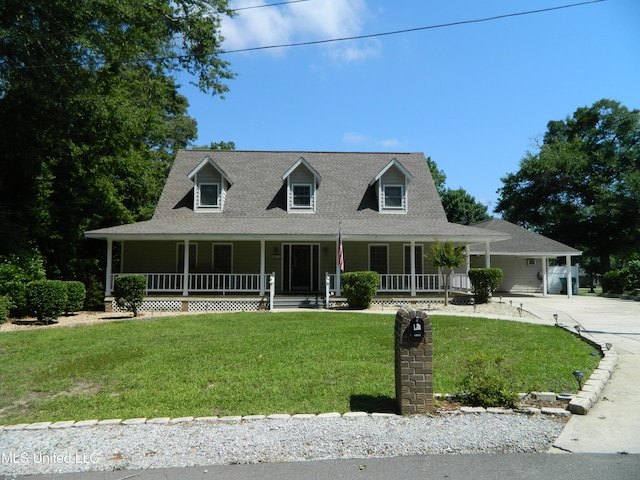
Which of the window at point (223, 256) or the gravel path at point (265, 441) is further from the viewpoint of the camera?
the window at point (223, 256)

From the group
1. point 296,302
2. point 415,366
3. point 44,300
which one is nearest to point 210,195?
point 296,302

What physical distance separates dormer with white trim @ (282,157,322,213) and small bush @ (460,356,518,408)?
14996 millimetres

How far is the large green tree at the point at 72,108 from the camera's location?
1576 cm

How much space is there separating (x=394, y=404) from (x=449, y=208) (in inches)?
1480

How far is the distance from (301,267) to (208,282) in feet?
13.6

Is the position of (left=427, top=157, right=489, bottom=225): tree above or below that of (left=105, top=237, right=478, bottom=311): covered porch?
above

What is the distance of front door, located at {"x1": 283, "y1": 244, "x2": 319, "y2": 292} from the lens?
782 inches

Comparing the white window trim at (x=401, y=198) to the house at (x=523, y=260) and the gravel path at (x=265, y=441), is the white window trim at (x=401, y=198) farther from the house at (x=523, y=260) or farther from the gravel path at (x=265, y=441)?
the gravel path at (x=265, y=441)

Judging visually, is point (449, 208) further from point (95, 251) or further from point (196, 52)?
point (95, 251)

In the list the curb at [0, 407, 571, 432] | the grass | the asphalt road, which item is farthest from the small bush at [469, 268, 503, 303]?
the asphalt road

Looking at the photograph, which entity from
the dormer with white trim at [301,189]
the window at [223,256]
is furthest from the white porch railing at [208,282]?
the dormer with white trim at [301,189]

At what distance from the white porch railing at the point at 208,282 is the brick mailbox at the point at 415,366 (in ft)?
41.4

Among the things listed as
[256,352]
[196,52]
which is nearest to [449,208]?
[196,52]

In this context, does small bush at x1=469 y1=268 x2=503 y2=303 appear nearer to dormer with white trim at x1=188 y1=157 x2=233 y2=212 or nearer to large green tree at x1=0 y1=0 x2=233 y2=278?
dormer with white trim at x1=188 y1=157 x2=233 y2=212
